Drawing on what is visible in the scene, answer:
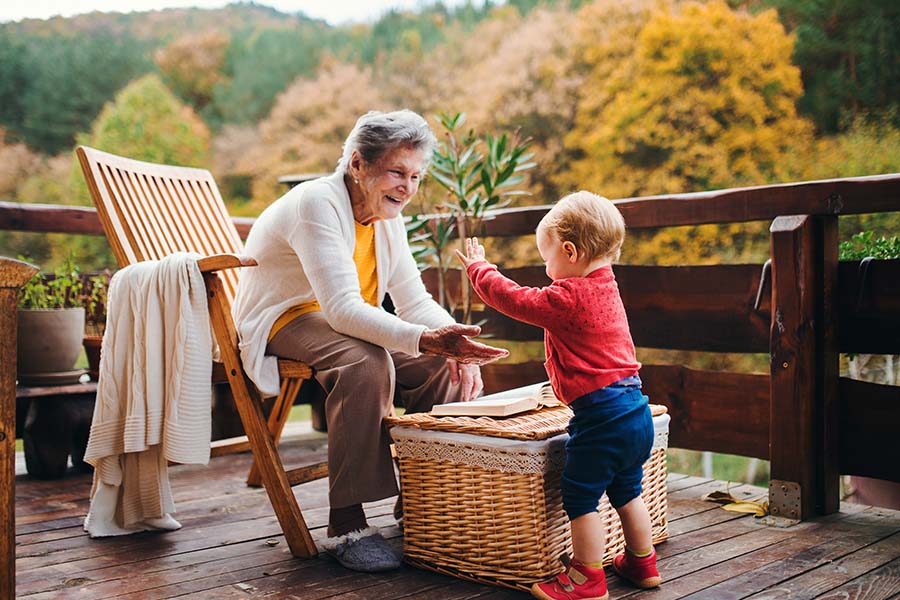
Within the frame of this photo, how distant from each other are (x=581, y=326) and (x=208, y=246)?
150 centimetres

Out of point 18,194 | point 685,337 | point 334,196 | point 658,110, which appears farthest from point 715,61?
point 18,194

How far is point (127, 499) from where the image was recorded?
2.35 meters

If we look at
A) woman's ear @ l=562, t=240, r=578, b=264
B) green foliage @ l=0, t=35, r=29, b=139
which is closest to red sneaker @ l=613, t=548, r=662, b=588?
woman's ear @ l=562, t=240, r=578, b=264

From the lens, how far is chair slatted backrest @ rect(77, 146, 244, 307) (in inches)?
98.7

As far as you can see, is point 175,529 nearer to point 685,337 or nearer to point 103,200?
point 103,200

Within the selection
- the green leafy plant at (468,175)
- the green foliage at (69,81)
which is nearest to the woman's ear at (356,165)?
the green leafy plant at (468,175)

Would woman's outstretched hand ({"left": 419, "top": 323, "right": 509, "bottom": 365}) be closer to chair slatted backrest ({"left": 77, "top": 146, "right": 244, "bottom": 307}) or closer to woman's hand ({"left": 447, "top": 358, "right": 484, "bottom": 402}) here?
woman's hand ({"left": 447, "top": 358, "right": 484, "bottom": 402})

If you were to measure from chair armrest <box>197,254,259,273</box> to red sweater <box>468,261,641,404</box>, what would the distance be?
0.67 m

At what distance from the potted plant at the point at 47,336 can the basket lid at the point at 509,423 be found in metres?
1.54

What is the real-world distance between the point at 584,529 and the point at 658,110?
26.6ft

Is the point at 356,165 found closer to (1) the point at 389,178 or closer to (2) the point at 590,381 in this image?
(1) the point at 389,178

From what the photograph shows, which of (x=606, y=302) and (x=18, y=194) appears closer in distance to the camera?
(x=606, y=302)

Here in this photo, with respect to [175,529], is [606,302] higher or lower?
higher

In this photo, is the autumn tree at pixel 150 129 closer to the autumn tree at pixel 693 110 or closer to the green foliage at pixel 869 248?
the autumn tree at pixel 693 110
